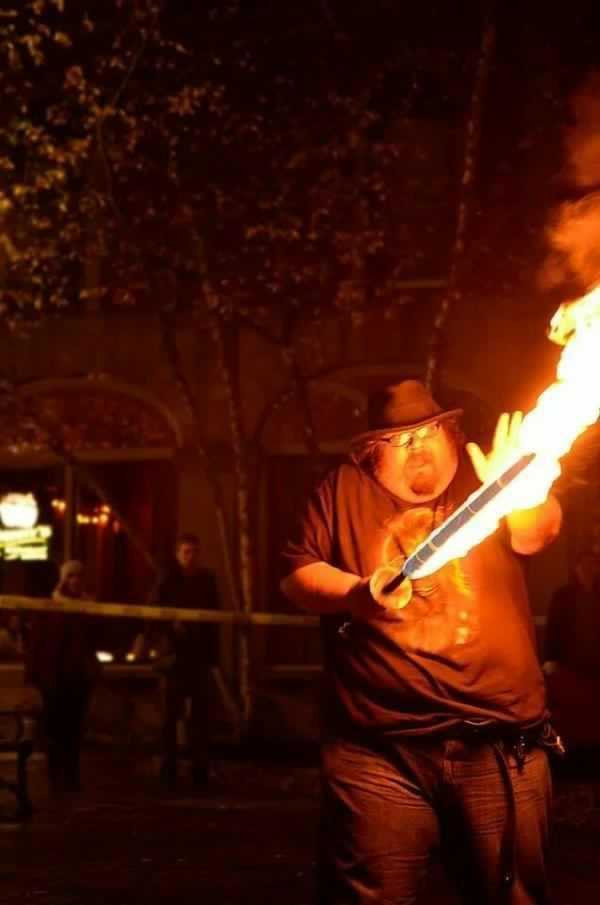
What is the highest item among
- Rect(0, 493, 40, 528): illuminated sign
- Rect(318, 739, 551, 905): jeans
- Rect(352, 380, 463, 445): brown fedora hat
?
Rect(0, 493, 40, 528): illuminated sign

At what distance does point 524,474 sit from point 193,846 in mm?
5960

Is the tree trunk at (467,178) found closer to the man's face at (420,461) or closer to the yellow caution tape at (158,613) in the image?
the yellow caution tape at (158,613)

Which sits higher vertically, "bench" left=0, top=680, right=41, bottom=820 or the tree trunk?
the tree trunk

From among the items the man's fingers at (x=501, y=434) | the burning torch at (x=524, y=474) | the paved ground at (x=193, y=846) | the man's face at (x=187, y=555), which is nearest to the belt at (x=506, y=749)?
the burning torch at (x=524, y=474)

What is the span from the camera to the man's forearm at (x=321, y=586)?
450 cm

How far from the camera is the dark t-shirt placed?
4.51 m

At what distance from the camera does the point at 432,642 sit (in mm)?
4516

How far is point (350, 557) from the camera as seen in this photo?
473cm

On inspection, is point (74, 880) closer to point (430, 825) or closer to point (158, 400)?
point (430, 825)

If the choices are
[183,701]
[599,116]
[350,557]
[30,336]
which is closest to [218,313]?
[30,336]

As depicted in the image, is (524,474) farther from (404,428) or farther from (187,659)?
(187,659)

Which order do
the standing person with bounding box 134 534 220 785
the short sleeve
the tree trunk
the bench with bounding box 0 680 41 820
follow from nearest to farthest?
the short sleeve, the bench with bounding box 0 680 41 820, the standing person with bounding box 134 534 220 785, the tree trunk

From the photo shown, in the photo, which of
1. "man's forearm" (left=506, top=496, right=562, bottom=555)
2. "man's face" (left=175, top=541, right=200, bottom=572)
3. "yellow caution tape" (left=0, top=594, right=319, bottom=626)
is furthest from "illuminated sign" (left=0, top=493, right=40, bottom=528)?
"man's forearm" (left=506, top=496, right=562, bottom=555)

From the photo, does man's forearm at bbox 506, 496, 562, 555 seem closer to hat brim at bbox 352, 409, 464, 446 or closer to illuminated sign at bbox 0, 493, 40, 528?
hat brim at bbox 352, 409, 464, 446
